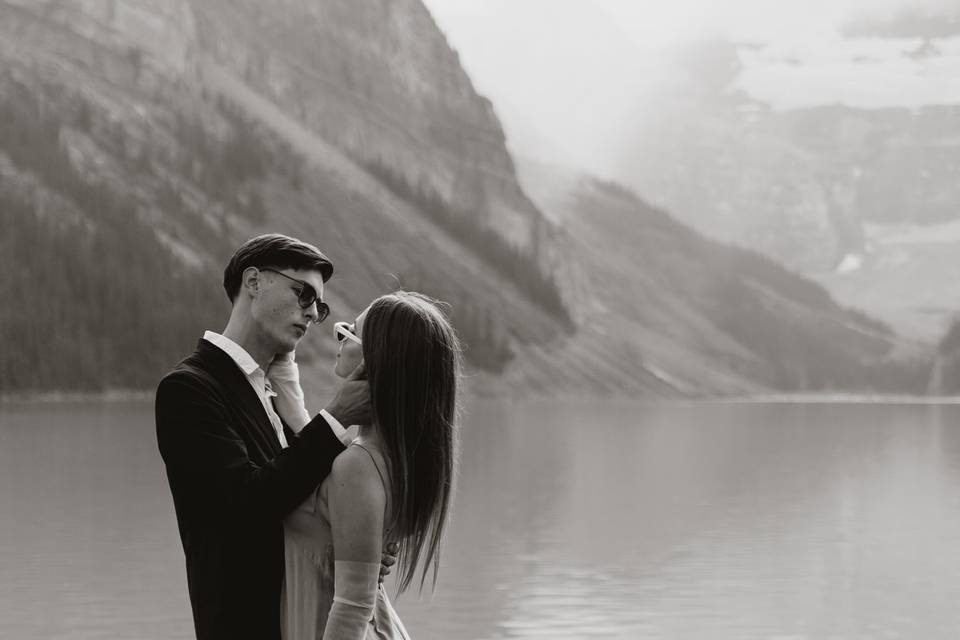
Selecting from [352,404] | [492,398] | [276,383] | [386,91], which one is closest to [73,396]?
[492,398]

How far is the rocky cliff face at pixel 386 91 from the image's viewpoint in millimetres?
154375

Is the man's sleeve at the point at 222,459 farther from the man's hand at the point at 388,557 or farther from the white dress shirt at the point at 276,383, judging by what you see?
the man's hand at the point at 388,557

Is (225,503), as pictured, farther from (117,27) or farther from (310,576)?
(117,27)

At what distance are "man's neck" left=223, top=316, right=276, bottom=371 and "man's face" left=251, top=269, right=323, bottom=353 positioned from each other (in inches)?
1.5

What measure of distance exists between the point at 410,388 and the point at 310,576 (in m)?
Answer: 0.69

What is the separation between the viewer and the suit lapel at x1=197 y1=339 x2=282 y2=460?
5172 mm

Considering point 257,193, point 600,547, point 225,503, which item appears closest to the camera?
point 225,503

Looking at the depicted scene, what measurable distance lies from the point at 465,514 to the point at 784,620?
12.1 metres

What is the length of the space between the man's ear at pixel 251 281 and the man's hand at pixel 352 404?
0.67 m

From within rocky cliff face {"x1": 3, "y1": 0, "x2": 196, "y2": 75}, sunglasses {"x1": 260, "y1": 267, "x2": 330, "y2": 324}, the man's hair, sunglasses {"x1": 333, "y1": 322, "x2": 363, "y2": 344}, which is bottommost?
sunglasses {"x1": 333, "y1": 322, "x2": 363, "y2": 344}

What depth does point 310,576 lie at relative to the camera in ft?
15.8

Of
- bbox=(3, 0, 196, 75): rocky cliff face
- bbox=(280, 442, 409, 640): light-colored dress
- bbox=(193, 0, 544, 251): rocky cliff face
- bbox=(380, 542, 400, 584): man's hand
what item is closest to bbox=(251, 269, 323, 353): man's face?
bbox=(280, 442, 409, 640): light-colored dress

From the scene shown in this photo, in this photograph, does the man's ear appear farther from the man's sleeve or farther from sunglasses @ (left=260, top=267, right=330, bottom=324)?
the man's sleeve

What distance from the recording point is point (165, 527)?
85.1 feet
